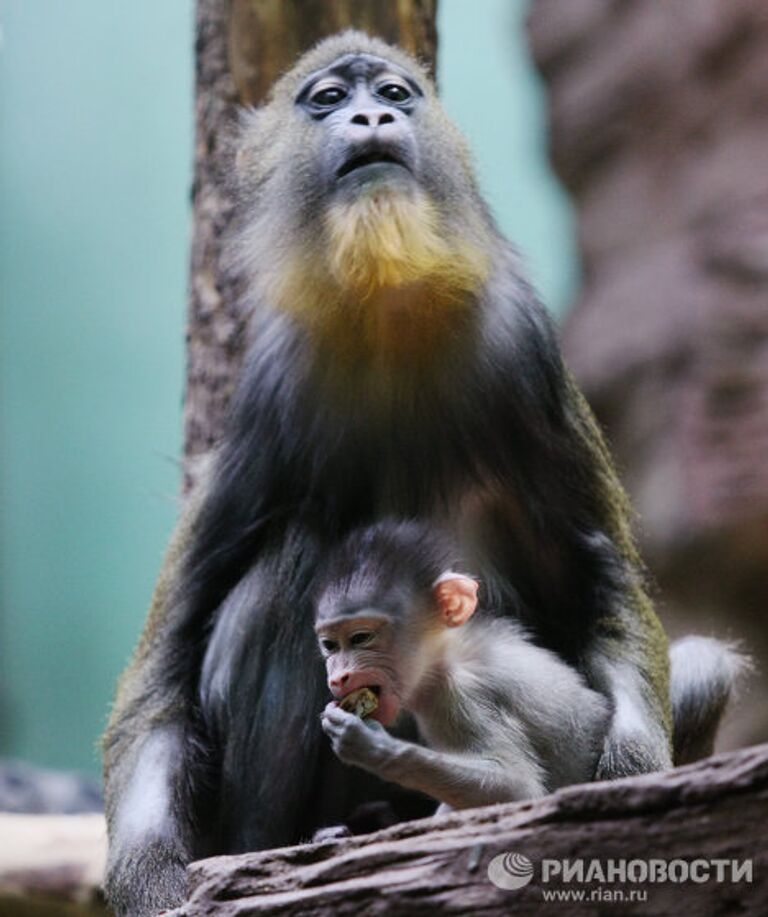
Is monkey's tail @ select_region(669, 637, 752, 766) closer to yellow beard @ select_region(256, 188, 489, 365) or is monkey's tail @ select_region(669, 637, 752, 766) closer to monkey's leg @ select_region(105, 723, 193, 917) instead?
yellow beard @ select_region(256, 188, 489, 365)

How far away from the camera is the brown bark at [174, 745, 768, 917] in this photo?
2.13m

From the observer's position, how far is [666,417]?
8828 millimetres

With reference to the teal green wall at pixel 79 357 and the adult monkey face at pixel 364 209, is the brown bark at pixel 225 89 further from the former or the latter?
the teal green wall at pixel 79 357

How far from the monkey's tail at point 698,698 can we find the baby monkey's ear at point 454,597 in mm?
1125

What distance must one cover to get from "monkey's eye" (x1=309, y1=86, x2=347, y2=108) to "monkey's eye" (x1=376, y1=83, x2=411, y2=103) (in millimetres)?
88

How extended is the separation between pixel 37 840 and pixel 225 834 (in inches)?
49.8

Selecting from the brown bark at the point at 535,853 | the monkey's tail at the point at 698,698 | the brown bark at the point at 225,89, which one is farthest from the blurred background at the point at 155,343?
the brown bark at the point at 535,853

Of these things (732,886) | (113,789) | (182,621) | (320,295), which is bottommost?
(732,886)

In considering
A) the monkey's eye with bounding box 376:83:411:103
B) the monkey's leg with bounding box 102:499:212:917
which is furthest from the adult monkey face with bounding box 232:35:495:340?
the monkey's leg with bounding box 102:499:212:917

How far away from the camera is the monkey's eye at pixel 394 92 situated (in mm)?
3734

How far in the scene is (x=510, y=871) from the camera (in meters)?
2.29

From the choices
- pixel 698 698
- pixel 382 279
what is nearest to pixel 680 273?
pixel 698 698

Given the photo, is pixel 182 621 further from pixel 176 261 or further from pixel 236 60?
pixel 176 261

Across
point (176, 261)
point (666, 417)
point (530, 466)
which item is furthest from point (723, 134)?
point (530, 466)
